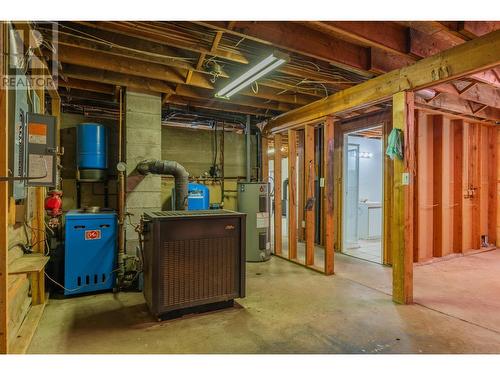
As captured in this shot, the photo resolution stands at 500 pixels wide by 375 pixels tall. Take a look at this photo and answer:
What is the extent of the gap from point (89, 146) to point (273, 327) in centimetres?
311

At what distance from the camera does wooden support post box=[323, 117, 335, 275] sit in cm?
400

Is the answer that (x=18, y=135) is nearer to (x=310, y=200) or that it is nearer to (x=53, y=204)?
(x=53, y=204)

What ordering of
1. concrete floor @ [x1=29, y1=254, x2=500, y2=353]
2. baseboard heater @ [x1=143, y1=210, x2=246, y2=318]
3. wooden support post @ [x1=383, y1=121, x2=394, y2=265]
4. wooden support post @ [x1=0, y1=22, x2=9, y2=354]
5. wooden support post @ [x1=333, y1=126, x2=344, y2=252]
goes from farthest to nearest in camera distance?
wooden support post @ [x1=333, y1=126, x2=344, y2=252], wooden support post @ [x1=383, y1=121, x2=394, y2=265], baseboard heater @ [x1=143, y1=210, x2=246, y2=318], concrete floor @ [x1=29, y1=254, x2=500, y2=353], wooden support post @ [x1=0, y1=22, x2=9, y2=354]

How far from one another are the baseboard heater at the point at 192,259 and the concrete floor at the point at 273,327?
0.64ft

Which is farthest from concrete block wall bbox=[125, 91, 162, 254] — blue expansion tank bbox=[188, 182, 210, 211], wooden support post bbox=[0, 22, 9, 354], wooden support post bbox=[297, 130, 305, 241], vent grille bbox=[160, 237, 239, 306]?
wooden support post bbox=[297, 130, 305, 241]

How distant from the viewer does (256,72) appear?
314cm

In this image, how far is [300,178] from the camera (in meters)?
6.23

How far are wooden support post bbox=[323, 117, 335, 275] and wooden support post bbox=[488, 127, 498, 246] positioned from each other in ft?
12.8

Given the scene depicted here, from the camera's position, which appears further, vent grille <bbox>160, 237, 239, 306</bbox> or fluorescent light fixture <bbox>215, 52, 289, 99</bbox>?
fluorescent light fixture <bbox>215, 52, 289, 99</bbox>

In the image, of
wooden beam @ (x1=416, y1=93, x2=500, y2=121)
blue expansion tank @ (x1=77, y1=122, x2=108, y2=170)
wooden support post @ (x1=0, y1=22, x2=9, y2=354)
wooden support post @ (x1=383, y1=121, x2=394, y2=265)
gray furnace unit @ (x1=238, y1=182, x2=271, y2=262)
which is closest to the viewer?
wooden support post @ (x1=0, y1=22, x2=9, y2=354)

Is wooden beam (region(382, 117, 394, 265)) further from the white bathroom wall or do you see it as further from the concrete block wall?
the concrete block wall

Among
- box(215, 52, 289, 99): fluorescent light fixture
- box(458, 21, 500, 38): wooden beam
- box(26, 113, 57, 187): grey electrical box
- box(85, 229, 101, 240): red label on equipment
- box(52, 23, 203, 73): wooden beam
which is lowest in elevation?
box(85, 229, 101, 240): red label on equipment

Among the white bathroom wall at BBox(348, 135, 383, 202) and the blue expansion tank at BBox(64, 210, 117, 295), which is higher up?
the white bathroom wall at BBox(348, 135, 383, 202)

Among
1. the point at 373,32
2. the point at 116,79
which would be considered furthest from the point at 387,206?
the point at 116,79
